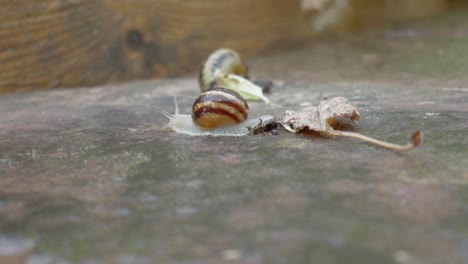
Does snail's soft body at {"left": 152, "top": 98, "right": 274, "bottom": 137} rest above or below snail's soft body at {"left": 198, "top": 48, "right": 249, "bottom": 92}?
above

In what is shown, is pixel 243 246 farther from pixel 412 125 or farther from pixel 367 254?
pixel 412 125

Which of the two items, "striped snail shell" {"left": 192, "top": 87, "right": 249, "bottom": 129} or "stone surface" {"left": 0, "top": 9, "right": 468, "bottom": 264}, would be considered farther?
"striped snail shell" {"left": 192, "top": 87, "right": 249, "bottom": 129}

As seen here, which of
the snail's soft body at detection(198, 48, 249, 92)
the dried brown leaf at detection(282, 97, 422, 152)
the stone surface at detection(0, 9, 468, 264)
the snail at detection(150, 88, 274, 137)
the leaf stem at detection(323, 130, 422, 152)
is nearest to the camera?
the stone surface at detection(0, 9, 468, 264)

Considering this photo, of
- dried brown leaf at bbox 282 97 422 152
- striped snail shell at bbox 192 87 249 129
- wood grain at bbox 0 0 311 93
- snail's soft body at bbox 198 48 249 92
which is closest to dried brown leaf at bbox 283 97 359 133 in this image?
→ dried brown leaf at bbox 282 97 422 152

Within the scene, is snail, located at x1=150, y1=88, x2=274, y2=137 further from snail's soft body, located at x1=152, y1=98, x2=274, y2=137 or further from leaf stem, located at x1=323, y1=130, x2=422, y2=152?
leaf stem, located at x1=323, y1=130, x2=422, y2=152

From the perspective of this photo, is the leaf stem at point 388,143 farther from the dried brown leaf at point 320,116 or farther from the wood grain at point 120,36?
the wood grain at point 120,36

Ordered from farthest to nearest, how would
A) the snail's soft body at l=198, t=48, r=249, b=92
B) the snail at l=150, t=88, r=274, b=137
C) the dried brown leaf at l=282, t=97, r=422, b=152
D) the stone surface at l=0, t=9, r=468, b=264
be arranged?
the snail's soft body at l=198, t=48, r=249, b=92 → the snail at l=150, t=88, r=274, b=137 → the dried brown leaf at l=282, t=97, r=422, b=152 → the stone surface at l=0, t=9, r=468, b=264

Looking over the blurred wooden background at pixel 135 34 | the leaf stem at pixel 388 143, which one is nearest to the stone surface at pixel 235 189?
the leaf stem at pixel 388 143

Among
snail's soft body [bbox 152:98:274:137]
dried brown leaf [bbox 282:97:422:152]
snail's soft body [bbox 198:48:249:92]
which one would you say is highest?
dried brown leaf [bbox 282:97:422:152]
